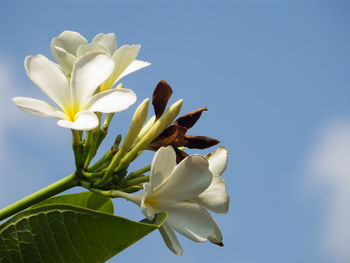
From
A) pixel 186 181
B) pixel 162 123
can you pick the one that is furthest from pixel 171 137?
pixel 186 181

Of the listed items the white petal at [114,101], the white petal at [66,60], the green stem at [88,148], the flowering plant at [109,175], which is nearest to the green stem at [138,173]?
the flowering plant at [109,175]

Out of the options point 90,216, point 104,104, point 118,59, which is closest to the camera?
point 90,216

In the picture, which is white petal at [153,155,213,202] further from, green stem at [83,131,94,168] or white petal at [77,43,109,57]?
white petal at [77,43,109,57]

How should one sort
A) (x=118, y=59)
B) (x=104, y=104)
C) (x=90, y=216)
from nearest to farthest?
(x=90, y=216) < (x=104, y=104) < (x=118, y=59)

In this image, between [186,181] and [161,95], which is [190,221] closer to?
[186,181]

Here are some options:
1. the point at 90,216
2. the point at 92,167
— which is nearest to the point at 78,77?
the point at 92,167

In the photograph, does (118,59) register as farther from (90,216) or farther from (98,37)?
(90,216)
